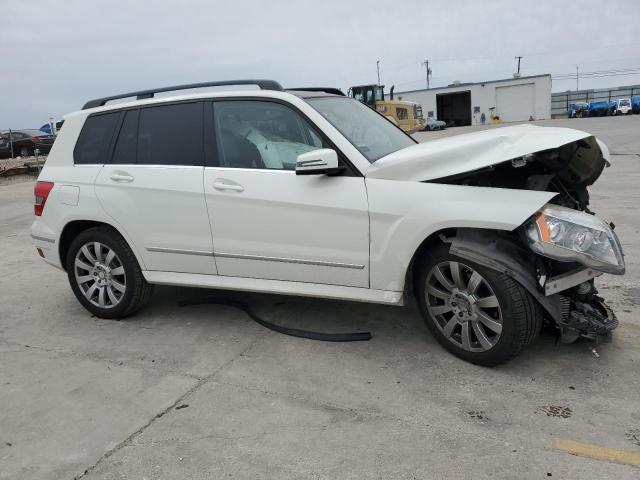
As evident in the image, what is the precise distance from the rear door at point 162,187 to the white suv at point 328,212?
0.04ft

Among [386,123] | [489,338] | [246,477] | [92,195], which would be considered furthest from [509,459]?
[92,195]

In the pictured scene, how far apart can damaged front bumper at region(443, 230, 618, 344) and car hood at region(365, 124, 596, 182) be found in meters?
0.42

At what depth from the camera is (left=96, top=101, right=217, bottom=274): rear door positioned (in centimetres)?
→ 425

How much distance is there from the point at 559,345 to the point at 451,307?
2.85 ft

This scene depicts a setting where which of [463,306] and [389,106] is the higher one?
[389,106]

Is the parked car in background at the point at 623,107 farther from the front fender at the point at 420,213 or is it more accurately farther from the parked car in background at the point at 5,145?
the front fender at the point at 420,213

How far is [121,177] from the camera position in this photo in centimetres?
453

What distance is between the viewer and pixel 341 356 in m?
3.89

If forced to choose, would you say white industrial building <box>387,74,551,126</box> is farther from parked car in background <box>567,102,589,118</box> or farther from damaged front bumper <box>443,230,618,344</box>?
damaged front bumper <box>443,230,618,344</box>

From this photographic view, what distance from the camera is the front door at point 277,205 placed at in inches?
146

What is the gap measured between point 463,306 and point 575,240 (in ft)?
2.50

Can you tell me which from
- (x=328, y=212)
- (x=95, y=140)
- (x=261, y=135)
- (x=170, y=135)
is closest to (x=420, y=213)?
(x=328, y=212)

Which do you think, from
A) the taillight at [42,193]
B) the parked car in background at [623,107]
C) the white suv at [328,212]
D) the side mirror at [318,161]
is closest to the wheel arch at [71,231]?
the white suv at [328,212]

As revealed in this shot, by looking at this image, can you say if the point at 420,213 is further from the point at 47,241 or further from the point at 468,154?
the point at 47,241
